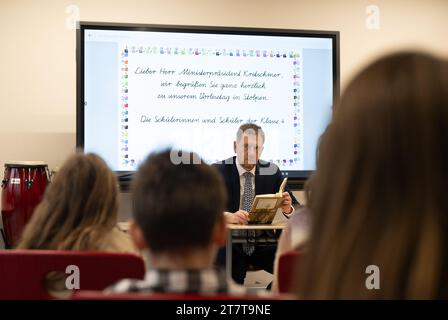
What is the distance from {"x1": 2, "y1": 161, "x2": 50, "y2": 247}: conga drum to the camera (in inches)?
136

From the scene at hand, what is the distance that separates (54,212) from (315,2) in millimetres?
3418

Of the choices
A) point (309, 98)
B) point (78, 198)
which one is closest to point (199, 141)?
point (309, 98)

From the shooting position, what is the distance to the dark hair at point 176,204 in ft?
2.87

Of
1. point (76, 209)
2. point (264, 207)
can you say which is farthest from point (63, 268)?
point (264, 207)

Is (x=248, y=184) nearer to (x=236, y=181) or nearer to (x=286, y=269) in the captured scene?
(x=236, y=181)

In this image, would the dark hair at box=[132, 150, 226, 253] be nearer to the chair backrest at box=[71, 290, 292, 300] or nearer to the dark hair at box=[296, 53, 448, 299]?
the chair backrest at box=[71, 290, 292, 300]

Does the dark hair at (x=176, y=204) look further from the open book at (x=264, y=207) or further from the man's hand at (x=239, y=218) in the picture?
the man's hand at (x=239, y=218)

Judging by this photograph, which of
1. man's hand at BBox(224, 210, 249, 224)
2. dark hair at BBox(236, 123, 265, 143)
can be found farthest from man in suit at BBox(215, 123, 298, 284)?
man's hand at BBox(224, 210, 249, 224)

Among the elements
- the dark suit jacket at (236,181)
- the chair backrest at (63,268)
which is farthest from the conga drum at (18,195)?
the chair backrest at (63,268)

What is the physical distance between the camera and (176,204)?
0.90m

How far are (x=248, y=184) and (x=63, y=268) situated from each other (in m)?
2.55
